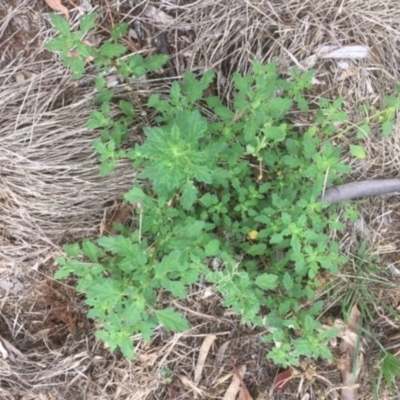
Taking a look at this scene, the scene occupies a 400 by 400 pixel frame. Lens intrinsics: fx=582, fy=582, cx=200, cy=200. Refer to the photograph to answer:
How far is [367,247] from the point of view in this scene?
2785 mm

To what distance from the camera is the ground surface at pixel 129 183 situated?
8.50 feet

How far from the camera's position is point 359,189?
8.80 ft

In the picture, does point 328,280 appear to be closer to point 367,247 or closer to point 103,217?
point 367,247

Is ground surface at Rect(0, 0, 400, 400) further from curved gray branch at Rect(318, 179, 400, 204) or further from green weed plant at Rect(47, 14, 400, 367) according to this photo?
green weed plant at Rect(47, 14, 400, 367)

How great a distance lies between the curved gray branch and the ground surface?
54mm

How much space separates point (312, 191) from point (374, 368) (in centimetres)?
101

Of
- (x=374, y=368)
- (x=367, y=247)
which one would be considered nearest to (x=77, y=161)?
(x=367, y=247)

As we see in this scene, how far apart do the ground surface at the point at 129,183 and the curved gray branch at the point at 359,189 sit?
5 cm

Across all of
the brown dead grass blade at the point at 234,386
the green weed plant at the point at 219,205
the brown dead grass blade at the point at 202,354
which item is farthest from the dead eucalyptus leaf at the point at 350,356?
the brown dead grass blade at the point at 202,354

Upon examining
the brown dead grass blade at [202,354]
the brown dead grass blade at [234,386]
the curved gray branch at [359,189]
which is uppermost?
the curved gray branch at [359,189]

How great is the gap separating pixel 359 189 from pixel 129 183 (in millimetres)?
1055

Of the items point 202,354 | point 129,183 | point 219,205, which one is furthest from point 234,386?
point 129,183

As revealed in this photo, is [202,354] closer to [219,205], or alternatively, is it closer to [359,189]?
[219,205]

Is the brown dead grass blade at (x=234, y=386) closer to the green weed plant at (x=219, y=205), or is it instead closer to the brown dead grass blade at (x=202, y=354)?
the brown dead grass blade at (x=202, y=354)
